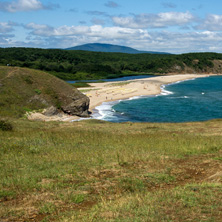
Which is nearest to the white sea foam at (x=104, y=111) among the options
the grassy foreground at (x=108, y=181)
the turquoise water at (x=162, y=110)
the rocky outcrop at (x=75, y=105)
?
the turquoise water at (x=162, y=110)

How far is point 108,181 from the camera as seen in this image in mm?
10734

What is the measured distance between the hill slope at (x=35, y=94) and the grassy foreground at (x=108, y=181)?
95.7 feet

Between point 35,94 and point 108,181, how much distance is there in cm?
4071

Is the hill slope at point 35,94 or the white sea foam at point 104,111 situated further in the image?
the white sea foam at point 104,111

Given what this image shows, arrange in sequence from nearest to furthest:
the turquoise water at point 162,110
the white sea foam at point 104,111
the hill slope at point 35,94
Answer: the hill slope at point 35,94 < the white sea foam at point 104,111 < the turquoise water at point 162,110

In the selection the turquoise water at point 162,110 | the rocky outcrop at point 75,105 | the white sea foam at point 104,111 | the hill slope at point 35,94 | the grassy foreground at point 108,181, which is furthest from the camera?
the turquoise water at point 162,110

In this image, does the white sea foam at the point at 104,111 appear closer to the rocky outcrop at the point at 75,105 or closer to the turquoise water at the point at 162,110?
the turquoise water at the point at 162,110

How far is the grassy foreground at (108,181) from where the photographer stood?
780 centimetres

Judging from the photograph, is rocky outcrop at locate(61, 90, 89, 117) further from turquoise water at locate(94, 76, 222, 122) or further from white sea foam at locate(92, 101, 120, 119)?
turquoise water at locate(94, 76, 222, 122)

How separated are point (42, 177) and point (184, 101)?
71.6 metres

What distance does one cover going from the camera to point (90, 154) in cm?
1480

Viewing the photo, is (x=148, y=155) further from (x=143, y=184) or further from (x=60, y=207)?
(x=60, y=207)

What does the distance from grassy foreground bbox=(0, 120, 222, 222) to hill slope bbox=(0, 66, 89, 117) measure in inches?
1149

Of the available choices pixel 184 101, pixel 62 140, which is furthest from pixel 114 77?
pixel 62 140
